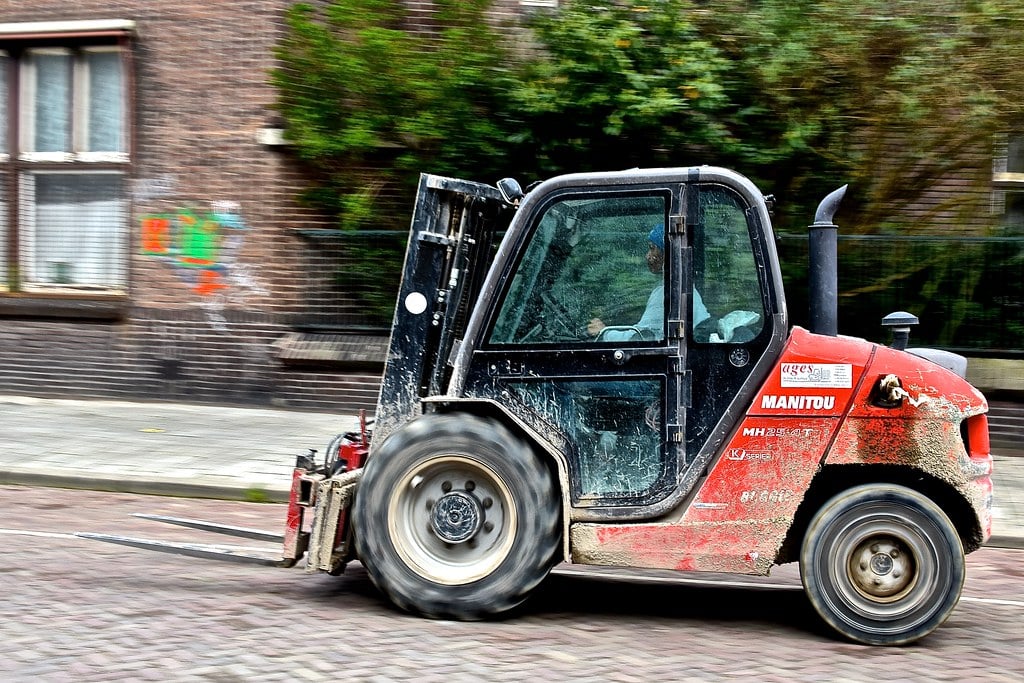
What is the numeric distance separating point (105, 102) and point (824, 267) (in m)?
10.6

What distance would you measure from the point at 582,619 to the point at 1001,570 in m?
3.20

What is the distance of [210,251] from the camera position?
13.1 metres

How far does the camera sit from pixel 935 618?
5289 mm

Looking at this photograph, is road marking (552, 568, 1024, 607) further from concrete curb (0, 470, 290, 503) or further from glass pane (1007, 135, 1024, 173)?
glass pane (1007, 135, 1024, 173)

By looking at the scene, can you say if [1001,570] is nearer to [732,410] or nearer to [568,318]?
[732,410]

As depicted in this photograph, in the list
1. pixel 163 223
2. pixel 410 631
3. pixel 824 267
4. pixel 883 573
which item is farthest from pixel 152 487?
pixel 883 573

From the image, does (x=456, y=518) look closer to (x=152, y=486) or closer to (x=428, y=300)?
(x=428, y=300)

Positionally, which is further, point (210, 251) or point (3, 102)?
point (3, 102)

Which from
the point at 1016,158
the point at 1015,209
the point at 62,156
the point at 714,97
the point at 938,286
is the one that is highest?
the point at 714,97

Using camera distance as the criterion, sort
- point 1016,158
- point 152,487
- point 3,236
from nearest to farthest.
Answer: point 152,487
point 1016,158
point 3,236

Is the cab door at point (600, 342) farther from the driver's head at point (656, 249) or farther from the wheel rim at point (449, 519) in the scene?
the wheel rim at point (449, 519)

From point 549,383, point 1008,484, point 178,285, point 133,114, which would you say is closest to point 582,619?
point 549,383

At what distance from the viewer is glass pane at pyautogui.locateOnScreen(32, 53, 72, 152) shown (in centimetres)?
1383

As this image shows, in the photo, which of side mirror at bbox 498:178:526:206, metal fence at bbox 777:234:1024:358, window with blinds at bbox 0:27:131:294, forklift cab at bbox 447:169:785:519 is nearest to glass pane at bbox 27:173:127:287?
window with blinds at bbox 0:27:131:294
